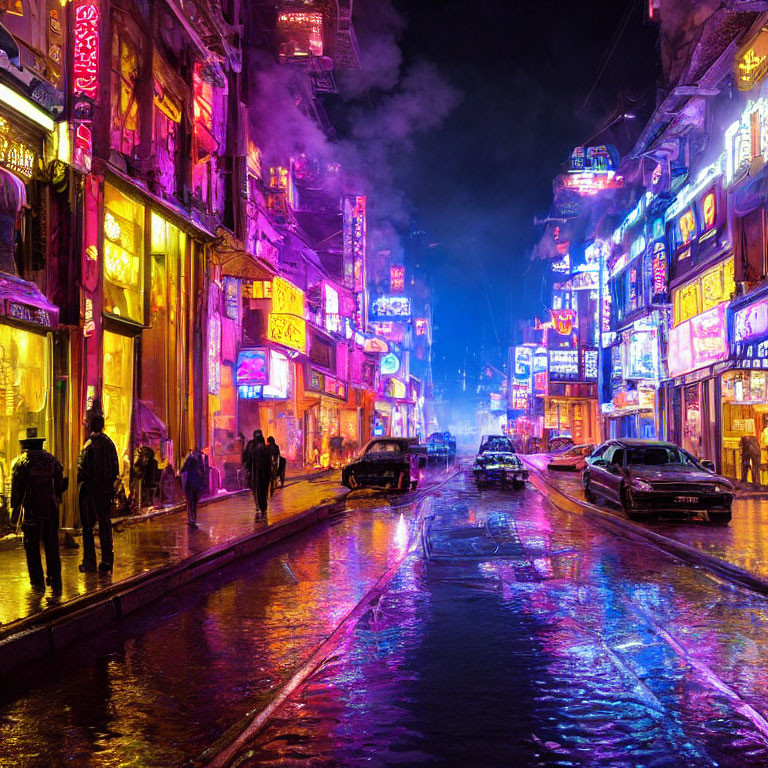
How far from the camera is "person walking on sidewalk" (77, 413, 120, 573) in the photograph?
9.62 metres

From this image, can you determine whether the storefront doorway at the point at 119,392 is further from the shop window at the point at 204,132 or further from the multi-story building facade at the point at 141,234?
the shop window at the point at 204,132

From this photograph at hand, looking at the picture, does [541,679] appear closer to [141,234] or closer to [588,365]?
[141,234]

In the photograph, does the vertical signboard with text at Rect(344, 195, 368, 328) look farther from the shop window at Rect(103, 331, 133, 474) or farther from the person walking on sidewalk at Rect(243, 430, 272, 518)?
the person walking on sidewalk at Rect(243, 430, 272, 518)

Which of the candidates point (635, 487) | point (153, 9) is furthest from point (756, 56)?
point (153, 9)

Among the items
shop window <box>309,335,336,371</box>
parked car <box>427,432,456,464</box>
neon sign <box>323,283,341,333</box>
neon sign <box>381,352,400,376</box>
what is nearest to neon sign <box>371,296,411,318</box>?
neon sign <box>381,352,400,376</box>

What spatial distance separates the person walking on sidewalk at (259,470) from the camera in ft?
52.5

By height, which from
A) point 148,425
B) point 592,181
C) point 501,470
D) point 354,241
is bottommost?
point 501,470

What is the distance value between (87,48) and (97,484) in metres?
8.92

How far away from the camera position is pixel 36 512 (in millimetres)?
8492

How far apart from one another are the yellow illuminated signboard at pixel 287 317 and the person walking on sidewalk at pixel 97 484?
68.5 feet

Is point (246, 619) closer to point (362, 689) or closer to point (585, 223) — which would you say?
point (362, 689)

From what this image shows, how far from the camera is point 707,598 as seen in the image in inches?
330

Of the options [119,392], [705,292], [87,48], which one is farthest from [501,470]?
[87,48]

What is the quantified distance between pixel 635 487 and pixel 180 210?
12373 millimetres
